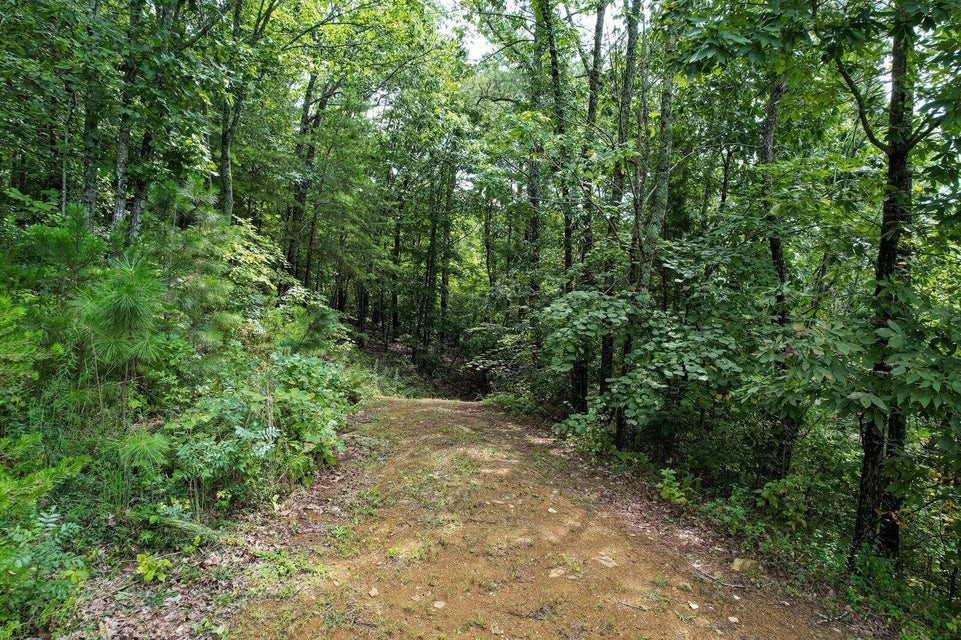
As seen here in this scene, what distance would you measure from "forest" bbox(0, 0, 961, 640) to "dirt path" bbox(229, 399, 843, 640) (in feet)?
2.28

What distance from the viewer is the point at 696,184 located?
8.62 meters

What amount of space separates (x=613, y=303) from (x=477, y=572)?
368 cm

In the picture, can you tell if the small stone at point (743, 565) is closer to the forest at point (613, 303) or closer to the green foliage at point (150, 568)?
the forest at point (613, 303)

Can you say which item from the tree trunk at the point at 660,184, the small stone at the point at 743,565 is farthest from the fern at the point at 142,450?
the tree trunk at the point at 660,184

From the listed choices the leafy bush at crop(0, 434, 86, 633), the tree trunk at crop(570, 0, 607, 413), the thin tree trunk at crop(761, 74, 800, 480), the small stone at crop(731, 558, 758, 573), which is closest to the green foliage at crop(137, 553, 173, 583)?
the leafy bush at crop(0, 434, 86, 633)

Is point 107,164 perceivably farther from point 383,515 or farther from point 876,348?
point 876,348

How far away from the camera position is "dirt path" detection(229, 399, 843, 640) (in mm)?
2949

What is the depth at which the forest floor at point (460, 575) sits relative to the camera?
2879 millimetres

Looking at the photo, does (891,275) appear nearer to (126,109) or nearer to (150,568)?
(150,568)

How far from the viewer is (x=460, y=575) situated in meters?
3.46

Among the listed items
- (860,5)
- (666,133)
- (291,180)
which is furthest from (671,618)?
(291,180)

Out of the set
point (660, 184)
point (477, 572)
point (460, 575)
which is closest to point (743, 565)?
point (477, 572)

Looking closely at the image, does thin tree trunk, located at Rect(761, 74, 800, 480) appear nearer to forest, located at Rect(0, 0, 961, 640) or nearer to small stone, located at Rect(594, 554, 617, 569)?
forest, located at Rect(0, 0, 961, 640)

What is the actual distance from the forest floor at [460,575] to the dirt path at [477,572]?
13mm
